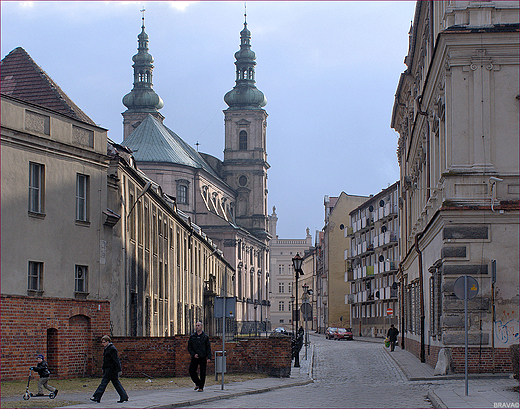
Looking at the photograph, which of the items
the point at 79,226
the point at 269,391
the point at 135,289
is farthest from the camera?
the point at 135,289

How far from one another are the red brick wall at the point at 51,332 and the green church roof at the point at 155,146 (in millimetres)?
69900

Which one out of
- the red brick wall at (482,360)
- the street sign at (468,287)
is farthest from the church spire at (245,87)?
the street sign at (468,287)

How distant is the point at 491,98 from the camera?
21.3m

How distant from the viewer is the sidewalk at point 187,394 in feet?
50.0

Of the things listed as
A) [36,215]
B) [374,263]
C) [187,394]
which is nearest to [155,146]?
[374,263]

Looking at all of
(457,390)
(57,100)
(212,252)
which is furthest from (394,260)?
(457,390)

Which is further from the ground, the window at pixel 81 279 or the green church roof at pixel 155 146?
the green church roof at pixel 155 146

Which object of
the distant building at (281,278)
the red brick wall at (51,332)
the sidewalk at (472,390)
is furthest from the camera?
the distant building at (281,278)

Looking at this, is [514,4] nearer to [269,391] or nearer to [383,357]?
[269,391]

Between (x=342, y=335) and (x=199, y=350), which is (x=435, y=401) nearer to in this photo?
(x=199, y=350)

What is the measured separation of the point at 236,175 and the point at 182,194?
66.0 feet

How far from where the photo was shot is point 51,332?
21609 mm

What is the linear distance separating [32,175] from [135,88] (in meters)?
91.8

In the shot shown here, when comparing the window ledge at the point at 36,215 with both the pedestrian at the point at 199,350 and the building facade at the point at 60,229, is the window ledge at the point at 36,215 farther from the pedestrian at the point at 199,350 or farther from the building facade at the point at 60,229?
the pedestrian at the point at 199,350
